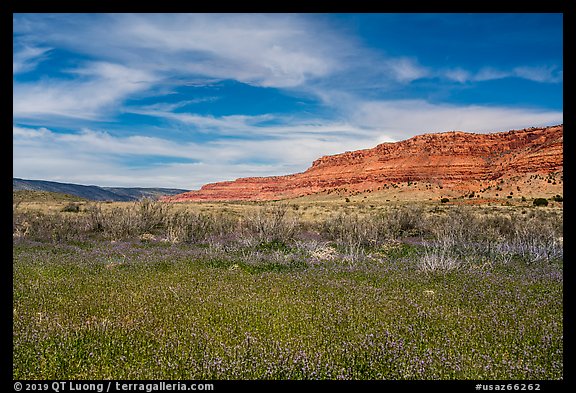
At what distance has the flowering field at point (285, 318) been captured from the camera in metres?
3.96

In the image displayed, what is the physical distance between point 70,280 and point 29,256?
4.57m

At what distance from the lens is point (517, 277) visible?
8703 mm

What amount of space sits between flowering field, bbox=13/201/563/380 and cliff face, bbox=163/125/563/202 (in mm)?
68658

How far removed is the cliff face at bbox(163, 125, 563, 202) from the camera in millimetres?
86000

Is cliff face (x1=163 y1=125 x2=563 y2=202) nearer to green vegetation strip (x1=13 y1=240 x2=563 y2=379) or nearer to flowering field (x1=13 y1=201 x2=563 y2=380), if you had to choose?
flowering field (x1=13 y1=201 x2=563 y2=380)

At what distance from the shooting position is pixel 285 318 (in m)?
5.60

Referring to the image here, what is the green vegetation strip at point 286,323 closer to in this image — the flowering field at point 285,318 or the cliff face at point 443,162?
the flowering field at point 285,318

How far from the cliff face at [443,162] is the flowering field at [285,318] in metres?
68.7

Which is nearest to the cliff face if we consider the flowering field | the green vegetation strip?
the flowering field

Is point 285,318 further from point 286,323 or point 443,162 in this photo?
A: point 443,162

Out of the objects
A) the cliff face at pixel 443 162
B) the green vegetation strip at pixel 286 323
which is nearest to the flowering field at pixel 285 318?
the green vegetation strip at pixel 286 323

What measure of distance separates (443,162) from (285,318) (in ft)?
356
